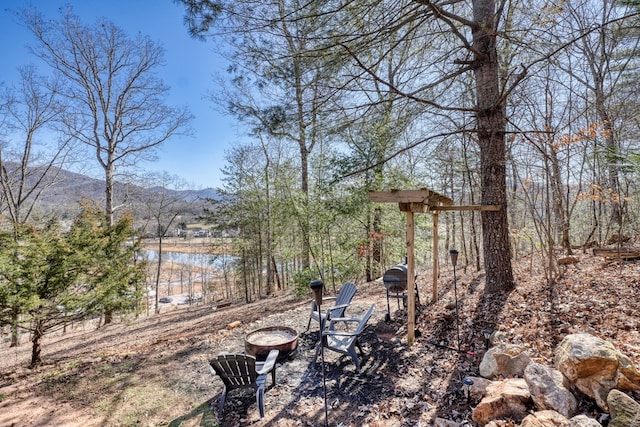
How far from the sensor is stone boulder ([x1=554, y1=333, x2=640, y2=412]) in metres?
2.07

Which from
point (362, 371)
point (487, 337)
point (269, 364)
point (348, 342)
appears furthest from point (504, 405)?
point (269, 364)

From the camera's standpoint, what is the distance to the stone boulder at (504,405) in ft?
7.20

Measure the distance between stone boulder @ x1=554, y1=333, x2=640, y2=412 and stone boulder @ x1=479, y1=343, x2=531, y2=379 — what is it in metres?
0.42

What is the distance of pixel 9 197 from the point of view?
8383 mm

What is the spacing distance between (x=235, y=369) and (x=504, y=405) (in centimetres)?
239

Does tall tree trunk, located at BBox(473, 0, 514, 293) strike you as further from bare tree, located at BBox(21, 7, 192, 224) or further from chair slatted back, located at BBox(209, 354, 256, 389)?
bare tree, located at BBox(21, 7, 192, 224)

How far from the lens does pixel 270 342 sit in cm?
385

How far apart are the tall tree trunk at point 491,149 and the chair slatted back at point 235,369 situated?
3.92 metres

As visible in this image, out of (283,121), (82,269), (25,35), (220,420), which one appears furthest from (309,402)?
(25,35)

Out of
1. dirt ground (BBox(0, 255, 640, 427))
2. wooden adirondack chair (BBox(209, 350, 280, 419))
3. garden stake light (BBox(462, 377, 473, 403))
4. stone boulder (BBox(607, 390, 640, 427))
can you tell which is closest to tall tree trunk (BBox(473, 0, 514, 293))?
dirt ground (BBox(0, 255, 640, 427))

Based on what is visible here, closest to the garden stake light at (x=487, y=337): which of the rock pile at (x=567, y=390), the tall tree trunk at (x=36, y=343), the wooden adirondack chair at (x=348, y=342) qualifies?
the rock pile at (x=567, y=390)

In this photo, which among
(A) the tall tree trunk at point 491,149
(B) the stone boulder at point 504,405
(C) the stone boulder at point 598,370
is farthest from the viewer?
(A) the tall tree trunk at point 491,149

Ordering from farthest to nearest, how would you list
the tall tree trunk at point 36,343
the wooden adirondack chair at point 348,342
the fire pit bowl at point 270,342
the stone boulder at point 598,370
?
the tall tree trunk at point 36,343 → the fire pit bowl at point 270,342 → the wooden adirondack chair at point 348,342 → the stone boulder at point 598,370

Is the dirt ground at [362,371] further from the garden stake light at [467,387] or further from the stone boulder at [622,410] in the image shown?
the stone boulder at [622,410]
